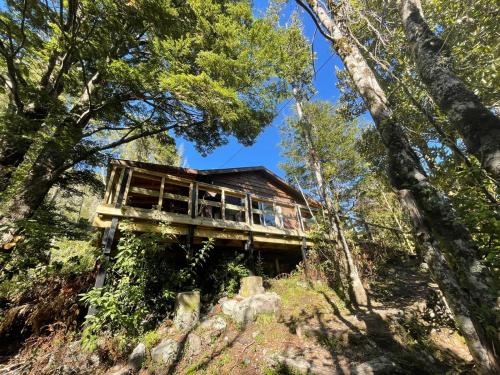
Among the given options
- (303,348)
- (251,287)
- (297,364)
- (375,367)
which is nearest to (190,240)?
(251,287)

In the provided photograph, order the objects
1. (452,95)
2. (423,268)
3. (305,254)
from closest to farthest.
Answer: (452,95)
(305,254)
(423,268)

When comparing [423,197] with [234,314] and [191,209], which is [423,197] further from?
[191,209]

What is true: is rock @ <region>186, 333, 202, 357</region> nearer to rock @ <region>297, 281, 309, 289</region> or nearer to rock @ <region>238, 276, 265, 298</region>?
rock @ <region>238, 276, 265, 298</region>

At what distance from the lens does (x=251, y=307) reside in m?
6.58

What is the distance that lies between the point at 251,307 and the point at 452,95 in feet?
20.3

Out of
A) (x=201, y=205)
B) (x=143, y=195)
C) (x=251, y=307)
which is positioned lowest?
(x=251, y=307)

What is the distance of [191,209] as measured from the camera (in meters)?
8.33

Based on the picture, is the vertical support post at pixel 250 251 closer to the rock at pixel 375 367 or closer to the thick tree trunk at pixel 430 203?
the rock at pixel 375 367

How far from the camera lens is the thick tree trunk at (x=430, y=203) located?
83.7 inches

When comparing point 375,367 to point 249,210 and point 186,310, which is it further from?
point 249,210

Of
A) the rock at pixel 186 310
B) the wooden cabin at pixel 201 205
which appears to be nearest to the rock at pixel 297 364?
the rock at pixel 186 310

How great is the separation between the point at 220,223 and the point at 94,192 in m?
7.07

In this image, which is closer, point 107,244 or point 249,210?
point 107,244

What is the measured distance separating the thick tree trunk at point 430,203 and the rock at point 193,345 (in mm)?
4966
